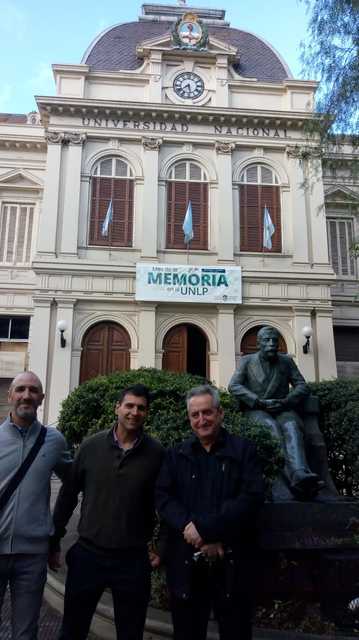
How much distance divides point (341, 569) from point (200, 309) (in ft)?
43.9

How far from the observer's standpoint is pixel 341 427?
631cm

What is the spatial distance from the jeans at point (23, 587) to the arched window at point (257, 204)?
15.7 meters

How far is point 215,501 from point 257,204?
652 inches

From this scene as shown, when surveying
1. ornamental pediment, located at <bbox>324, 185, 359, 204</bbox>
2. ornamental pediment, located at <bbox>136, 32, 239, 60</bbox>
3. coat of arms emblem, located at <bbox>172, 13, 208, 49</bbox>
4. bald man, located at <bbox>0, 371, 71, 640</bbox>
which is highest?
coat of arms emblem, located at <bbox>172, 13, 208, 49</bbox>

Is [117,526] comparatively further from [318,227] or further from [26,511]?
[318,227]

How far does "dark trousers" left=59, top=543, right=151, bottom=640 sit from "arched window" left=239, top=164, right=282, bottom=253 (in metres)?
15.6

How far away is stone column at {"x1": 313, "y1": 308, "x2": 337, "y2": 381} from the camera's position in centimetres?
1647

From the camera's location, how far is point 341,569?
3.87m

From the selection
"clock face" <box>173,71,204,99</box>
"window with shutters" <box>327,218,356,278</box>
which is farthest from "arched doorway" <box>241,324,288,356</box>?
"clock face" <box>173,71,204,99</box>

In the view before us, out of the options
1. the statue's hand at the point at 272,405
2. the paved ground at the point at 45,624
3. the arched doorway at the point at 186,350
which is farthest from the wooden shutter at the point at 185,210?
the paved ground at the point at 45,624

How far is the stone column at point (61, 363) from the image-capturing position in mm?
15602

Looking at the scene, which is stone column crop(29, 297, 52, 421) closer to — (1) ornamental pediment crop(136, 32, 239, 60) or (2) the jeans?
(1) ornamental pediment crop(136, 32, 239, 60)

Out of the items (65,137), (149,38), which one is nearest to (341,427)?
(65,137)

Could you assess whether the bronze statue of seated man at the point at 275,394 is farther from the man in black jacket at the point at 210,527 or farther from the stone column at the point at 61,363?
the stone column at the point at 61,363
